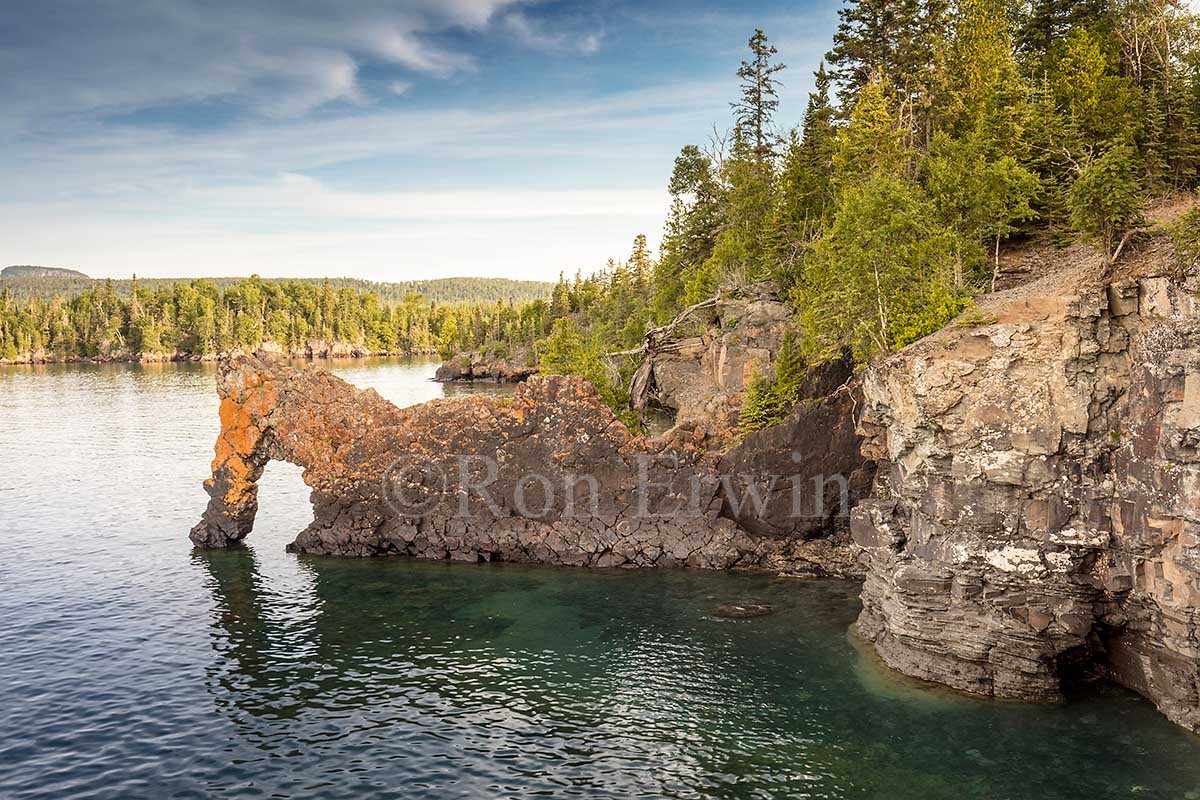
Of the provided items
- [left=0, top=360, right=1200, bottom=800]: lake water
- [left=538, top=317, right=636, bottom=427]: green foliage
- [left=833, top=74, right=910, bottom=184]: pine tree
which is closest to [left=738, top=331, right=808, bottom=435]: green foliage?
[left=538, top=317, right=636, bottom=427]: green foliage

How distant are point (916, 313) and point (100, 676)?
33.6 m

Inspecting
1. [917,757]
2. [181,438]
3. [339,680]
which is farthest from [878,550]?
[181,438]

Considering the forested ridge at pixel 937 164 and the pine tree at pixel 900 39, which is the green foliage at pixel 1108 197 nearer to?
the forested ridge at pixel 937 164

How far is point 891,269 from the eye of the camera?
32750mm

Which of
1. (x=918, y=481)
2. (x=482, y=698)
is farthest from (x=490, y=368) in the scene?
(x=918, y=481)

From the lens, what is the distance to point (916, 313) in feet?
103

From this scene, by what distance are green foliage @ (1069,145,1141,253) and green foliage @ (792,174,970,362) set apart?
16.3ft

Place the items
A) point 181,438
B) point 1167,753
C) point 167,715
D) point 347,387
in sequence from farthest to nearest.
→ point 181,438, point 347,387, point 167,715, point 1167,753

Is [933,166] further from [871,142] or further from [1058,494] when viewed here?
[1058,494]

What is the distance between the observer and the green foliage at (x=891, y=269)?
31422mm

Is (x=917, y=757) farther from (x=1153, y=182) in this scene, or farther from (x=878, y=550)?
(x=1153, y=182)

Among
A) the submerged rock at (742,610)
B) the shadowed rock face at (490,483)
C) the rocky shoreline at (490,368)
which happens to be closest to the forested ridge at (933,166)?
the shadowed rock face at (490,483)

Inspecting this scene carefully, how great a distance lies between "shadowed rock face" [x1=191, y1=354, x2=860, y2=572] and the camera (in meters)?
40.6

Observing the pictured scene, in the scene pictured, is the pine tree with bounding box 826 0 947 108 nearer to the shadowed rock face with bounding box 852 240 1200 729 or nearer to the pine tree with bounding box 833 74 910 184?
the pine tree with bounding box 833 74 910 184
